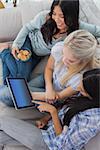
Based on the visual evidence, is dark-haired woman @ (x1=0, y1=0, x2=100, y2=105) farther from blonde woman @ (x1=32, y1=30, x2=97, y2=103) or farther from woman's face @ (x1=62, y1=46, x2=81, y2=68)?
woman's face @ (x1=62, y1=46, x2=81, y2=68)

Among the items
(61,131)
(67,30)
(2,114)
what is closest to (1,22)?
(67,30)

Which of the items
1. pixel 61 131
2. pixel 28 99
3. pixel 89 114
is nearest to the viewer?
pixel 89 114

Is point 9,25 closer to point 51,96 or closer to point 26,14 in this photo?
point 26,14

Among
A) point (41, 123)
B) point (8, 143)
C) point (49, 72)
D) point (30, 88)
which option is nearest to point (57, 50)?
point (49, 72)

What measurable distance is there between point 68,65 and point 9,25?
61 centimetres

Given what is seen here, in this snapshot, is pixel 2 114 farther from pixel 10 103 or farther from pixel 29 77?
pixel 29 77

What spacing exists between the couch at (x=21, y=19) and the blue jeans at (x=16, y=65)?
6 centimetres

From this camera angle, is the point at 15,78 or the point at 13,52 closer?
the point at 15,78

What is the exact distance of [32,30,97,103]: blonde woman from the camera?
4.04 ft

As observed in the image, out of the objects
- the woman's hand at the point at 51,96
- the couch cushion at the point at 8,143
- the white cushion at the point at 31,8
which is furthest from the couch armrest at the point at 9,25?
the couch cushion at the point at 8,143

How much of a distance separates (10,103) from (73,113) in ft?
1.29

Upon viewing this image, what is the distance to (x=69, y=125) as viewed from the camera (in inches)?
46.0

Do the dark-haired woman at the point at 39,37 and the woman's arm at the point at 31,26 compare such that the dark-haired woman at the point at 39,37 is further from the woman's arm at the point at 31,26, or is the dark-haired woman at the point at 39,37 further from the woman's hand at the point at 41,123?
the woman's hand at the point at 41,123

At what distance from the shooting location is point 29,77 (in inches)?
62.2
